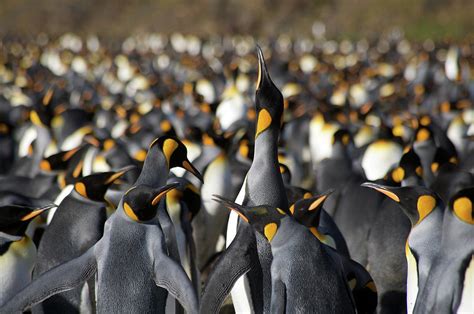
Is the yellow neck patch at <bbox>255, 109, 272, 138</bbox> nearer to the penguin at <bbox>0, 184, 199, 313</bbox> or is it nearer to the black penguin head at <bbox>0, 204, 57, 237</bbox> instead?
the penguin at <bbox>0, 184, 199, 313</bbox>

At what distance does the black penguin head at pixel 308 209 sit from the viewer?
146 inches

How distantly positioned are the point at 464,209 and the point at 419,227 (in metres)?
0.47

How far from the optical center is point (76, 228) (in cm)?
400

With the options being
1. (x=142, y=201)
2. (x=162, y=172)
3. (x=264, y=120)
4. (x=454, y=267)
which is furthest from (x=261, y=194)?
(x=454, y=267)

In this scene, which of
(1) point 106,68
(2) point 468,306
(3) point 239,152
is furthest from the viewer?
(1) point 106,68

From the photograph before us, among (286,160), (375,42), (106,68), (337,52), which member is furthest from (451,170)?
(375,42)

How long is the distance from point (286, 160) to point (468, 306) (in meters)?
3.80

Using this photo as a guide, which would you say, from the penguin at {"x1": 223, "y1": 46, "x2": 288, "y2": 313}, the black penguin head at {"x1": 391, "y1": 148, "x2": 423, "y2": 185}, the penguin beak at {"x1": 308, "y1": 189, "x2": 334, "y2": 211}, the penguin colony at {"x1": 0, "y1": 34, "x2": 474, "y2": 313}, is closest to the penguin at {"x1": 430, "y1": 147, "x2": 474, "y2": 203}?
the penguin colony at {"x1": 0, "y1": 34, "x2": 474, "y2": 313}

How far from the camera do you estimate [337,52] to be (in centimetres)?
2027

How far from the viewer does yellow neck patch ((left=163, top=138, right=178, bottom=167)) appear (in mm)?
3759

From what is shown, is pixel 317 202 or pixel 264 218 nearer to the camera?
pixel 264 218

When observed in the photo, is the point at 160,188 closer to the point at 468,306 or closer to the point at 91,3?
the point at 468,306

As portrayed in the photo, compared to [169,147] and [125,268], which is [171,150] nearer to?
[169,147]

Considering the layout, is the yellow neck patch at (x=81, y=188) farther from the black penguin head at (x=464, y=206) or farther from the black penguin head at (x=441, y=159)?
the black penguin head at (x=441, y=159)
